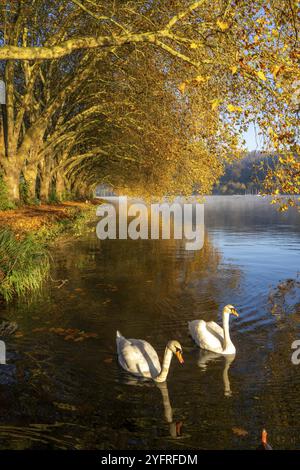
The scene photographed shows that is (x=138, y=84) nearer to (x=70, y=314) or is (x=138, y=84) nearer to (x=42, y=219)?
(x=42, y=219)

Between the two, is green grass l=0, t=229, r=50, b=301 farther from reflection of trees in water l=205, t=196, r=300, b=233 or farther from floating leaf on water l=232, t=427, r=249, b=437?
reflection of trees in water l=205, t=196, r=300, b=233

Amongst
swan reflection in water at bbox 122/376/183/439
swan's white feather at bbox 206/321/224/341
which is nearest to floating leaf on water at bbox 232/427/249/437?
swan reflection in water at bbox 122/376/183/439

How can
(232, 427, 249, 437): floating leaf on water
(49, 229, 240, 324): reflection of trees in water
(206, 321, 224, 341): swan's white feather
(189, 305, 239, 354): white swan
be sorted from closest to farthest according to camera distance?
1. (232, 427, 249, 437): floating leaf on water
2. (189, 305, 239, 354): white swan
3. (206, 321, 224, 341): swan's white feather
4. (49, 229, 240, 324): reflection of trees in water

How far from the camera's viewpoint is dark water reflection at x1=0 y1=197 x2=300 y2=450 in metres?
5.71

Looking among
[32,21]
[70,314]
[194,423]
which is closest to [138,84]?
[32,21]

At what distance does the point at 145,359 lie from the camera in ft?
25.0

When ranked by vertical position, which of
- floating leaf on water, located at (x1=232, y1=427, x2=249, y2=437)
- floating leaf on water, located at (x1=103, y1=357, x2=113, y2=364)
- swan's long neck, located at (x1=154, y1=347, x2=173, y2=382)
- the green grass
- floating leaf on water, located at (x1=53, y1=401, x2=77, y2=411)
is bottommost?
floating leaf on water, located at (x1=232, y1=427, x2=249, y2=437)

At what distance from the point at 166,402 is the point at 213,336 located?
2634 millimetres

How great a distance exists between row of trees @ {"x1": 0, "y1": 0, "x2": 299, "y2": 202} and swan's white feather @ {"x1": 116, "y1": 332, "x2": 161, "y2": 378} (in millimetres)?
4719

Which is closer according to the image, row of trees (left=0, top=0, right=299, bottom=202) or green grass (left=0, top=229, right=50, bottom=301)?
row of trees (left=0, top=0, right=299, bottom=202)

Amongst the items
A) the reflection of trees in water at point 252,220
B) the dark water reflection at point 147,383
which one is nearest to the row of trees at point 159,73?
the dark water reflection at point 147,383

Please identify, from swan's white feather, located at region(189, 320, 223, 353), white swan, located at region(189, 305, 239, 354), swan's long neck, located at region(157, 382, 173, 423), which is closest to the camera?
swan's long neck, located at region(157, 382, 173, 423)

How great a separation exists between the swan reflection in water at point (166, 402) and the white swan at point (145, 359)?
109 mm

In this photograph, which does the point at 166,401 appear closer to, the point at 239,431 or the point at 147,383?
the point at 147,383
